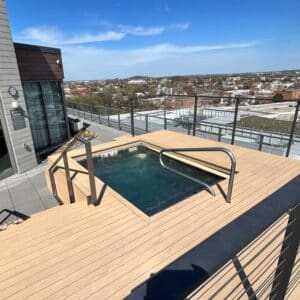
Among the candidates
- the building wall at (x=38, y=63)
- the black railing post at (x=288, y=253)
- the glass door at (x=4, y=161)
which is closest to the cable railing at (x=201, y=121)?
the building wall at (x=38, y=63)

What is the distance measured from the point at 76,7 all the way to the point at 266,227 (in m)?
16.6

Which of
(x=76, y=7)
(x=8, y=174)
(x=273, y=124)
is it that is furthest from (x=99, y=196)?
(x=76, y=7)

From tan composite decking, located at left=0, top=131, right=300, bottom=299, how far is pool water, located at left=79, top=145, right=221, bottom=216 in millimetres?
626

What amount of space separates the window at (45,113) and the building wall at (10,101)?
102cm

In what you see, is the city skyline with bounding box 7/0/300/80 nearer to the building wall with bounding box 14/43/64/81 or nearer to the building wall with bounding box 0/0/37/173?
the building wall with bounding box 14/43/64/81

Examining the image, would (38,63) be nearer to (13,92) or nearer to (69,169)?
(13,92)

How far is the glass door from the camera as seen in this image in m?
5.43

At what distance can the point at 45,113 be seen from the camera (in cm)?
709

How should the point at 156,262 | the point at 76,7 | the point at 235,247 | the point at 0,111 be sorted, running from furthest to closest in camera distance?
the point at 76,7
the point at 0,111
the point at 156,262
the point at 235,247

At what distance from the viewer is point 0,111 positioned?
5.09 meters

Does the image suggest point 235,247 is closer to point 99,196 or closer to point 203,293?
point 203,293

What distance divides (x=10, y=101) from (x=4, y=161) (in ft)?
5.22

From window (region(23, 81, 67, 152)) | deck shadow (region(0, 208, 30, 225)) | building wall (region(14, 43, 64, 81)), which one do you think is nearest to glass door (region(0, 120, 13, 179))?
window (region(23, 81, 67, 152))

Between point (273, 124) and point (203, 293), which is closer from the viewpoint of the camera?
point (203, 293)
